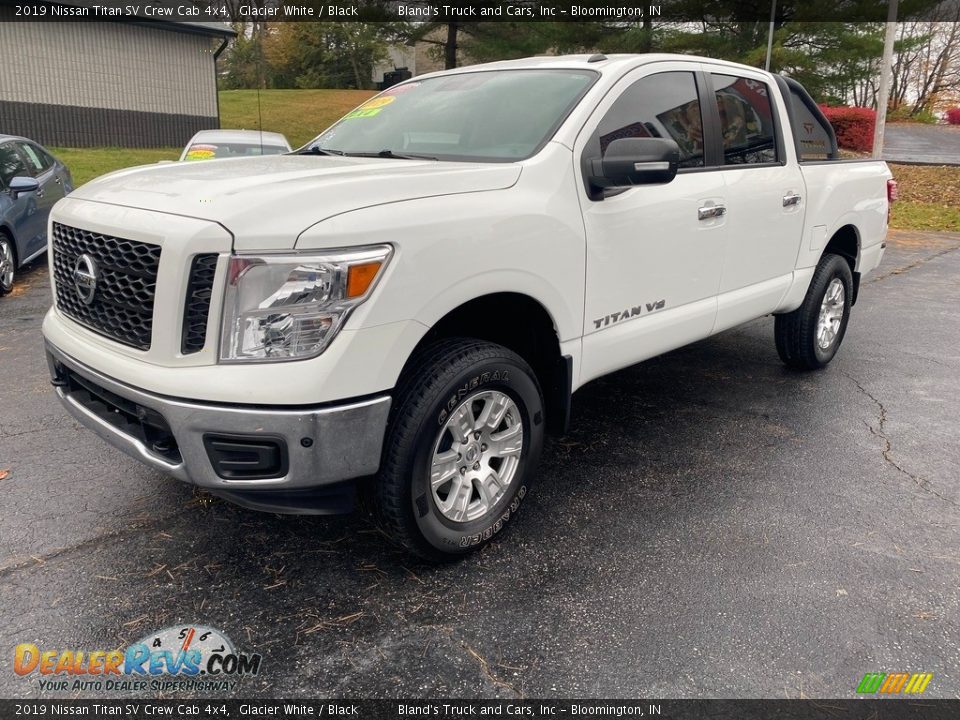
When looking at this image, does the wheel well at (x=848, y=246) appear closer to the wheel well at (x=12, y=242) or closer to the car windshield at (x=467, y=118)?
the car windshield at (x=467, y=118)

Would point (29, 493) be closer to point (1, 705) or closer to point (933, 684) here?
point (1, 705)

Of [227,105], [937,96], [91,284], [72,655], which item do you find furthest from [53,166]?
[937,96]

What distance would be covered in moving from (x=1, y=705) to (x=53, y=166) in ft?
27.7

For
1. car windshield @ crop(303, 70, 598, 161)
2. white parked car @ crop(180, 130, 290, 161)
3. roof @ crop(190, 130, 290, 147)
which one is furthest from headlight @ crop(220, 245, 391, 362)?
roof @ crop(190, 130, 290, 147)

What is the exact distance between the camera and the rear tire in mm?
5102

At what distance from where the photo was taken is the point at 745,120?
4.33 metres

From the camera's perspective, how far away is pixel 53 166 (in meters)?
9.05

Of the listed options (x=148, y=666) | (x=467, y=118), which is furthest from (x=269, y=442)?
(x=467, y=118)

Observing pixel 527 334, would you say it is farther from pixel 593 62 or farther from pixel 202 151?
pixel 202 151

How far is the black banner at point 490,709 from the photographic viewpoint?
221 centimetres

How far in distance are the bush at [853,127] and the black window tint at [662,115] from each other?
2039 cm

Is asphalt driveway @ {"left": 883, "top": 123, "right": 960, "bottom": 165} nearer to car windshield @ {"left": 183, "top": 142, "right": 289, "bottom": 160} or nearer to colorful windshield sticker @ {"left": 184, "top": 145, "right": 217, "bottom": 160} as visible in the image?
car windshield @ {"left": 183, "top": 142, "right": 289, "bottom": 160}

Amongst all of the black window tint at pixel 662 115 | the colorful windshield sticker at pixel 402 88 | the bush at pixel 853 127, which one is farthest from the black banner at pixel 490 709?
the bush at pixel 853 127

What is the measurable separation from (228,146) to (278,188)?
8800 mm
